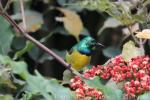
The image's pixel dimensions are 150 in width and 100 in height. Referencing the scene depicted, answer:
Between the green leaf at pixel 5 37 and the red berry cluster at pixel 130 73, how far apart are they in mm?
736

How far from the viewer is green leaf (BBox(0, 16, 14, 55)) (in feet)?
9.05

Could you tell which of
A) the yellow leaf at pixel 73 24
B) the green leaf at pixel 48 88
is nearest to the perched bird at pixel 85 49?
the yellow leaf at pixel 73 24

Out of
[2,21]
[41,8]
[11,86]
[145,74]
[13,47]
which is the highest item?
[41,8]

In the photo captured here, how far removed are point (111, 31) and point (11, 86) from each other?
8.12 ft

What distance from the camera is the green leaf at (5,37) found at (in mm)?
2760

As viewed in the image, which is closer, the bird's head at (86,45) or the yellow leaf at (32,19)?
the bird's head at (86,45)

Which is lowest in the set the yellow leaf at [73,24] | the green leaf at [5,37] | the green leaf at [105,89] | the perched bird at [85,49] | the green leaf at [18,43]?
the green leaf at [105,89]

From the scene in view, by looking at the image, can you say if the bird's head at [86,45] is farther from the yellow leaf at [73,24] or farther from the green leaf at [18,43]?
the green leaf at [18,43]

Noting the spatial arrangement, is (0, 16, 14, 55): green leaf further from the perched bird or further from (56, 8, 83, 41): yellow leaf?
(56, 8, 83, 41): yellow leaf

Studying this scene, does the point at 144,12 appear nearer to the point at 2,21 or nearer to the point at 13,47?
the point at 2,21

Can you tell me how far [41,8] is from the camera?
4.95 m

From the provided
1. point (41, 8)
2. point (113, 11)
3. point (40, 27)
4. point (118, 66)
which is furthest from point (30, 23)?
point (118, 66)

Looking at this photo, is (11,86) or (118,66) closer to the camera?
(118,66)

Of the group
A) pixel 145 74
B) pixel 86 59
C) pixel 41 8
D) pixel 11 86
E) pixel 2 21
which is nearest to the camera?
pixel 145 74
